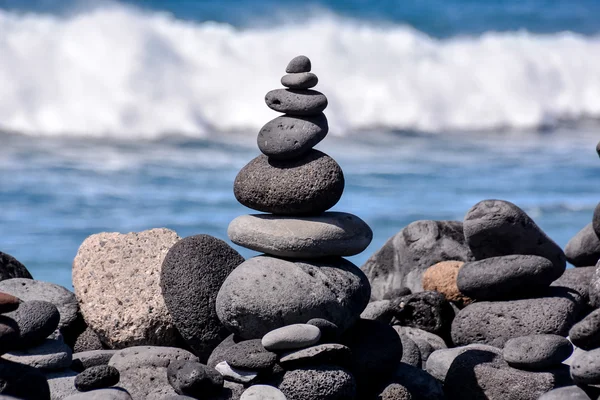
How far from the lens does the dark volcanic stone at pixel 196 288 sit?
6188mm

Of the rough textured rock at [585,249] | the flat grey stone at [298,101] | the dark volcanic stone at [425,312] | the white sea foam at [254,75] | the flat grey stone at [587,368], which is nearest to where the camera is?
the flat grey stone at [587,368]

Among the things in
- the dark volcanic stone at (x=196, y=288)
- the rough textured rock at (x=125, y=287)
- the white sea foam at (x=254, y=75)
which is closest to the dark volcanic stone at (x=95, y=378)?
the dark volcanic stone at (x=196, y=288)

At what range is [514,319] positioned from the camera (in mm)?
6535

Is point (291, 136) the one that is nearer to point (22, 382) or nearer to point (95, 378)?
point (95, 378)

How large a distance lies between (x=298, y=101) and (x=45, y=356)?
87.8 inches

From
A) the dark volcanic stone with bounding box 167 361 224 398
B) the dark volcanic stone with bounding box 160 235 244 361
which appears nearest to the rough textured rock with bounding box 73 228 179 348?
the dark volcanic stone with bounding box 160 235 244 361

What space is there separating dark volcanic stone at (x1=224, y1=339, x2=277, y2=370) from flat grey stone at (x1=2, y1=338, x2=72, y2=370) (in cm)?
104

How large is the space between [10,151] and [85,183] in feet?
9.09

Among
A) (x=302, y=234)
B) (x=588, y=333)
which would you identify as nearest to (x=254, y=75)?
(x=302, y=234)

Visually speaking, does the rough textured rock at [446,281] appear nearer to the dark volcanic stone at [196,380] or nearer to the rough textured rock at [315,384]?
the rough textured rock at [315,384]

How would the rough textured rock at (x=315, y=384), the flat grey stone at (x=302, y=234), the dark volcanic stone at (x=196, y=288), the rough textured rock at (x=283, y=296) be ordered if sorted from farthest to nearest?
the dark volcanic stone at (x=196, y=288) → the flat grey stone at (x=302, y=234) → the rough textured rock at (x=283, y=296) → the rough textured rock at (x=315, y=384)

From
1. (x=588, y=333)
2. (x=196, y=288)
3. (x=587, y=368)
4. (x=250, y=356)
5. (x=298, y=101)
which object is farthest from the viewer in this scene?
(x=196, y=288)

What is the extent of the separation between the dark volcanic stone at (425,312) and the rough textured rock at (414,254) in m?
0.97

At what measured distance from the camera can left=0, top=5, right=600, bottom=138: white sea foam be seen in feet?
67.9
